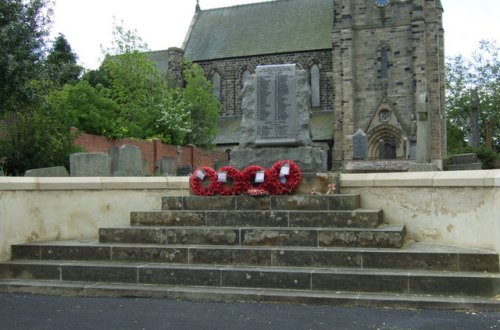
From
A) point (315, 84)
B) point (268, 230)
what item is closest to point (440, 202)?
point (268, 230)

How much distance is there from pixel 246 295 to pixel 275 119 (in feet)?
14.0

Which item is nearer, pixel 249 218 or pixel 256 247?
pixel 256 247

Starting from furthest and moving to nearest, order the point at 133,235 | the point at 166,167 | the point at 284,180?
the point at 166,167, the point at 284,180, the point at 133,235

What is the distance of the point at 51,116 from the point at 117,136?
192 inches

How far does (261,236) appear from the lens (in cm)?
792

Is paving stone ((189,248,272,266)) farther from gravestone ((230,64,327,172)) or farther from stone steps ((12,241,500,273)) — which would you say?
gravestone ((230,64,327,172))

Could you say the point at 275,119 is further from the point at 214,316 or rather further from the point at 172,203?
the point at 214,316

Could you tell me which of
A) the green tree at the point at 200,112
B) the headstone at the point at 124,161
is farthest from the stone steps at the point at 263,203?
the green tree at the point at 200,112

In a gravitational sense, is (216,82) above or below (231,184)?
above

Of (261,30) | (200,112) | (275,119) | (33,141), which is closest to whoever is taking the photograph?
(275,119)

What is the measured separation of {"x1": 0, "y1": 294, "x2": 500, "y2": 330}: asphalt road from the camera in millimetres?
5691

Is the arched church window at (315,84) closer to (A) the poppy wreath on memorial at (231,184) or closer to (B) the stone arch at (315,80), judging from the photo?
(B) the stone arch at (315,80)

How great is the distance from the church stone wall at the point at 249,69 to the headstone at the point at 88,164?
32.5 metres

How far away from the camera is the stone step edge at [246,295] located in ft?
20.6
